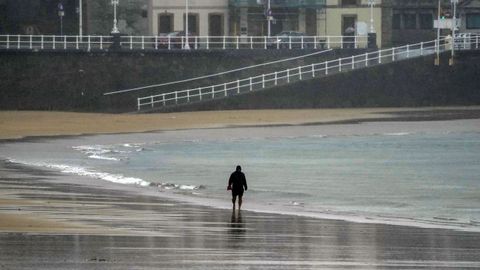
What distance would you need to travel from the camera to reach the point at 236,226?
3008cm

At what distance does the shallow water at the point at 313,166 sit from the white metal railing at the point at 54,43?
44.4 ft

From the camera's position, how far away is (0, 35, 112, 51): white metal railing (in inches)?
Answer: 3001

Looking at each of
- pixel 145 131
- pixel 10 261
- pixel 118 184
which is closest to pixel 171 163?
pixel 118 184

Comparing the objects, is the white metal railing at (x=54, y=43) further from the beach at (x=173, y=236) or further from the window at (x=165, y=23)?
the beach at (x=173, y=236)

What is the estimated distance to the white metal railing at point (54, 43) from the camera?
7622 cm

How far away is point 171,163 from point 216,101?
988 inches

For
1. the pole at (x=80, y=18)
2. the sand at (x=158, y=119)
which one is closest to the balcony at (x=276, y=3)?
the pole at (x=80, y=18)

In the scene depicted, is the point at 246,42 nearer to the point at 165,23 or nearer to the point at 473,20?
the point at 165,23

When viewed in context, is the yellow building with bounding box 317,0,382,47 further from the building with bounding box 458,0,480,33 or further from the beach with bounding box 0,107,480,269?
the beach with bounding box 0,107,480,269

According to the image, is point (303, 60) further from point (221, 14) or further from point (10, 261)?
point (10, 261)

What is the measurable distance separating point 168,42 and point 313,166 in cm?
2931

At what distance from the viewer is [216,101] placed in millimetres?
75375

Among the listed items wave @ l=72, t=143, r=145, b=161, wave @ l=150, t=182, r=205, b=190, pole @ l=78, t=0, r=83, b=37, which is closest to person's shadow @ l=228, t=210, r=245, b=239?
wave @ l=150, t=182, r=205, b=190

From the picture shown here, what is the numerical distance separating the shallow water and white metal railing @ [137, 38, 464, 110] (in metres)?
8.76
